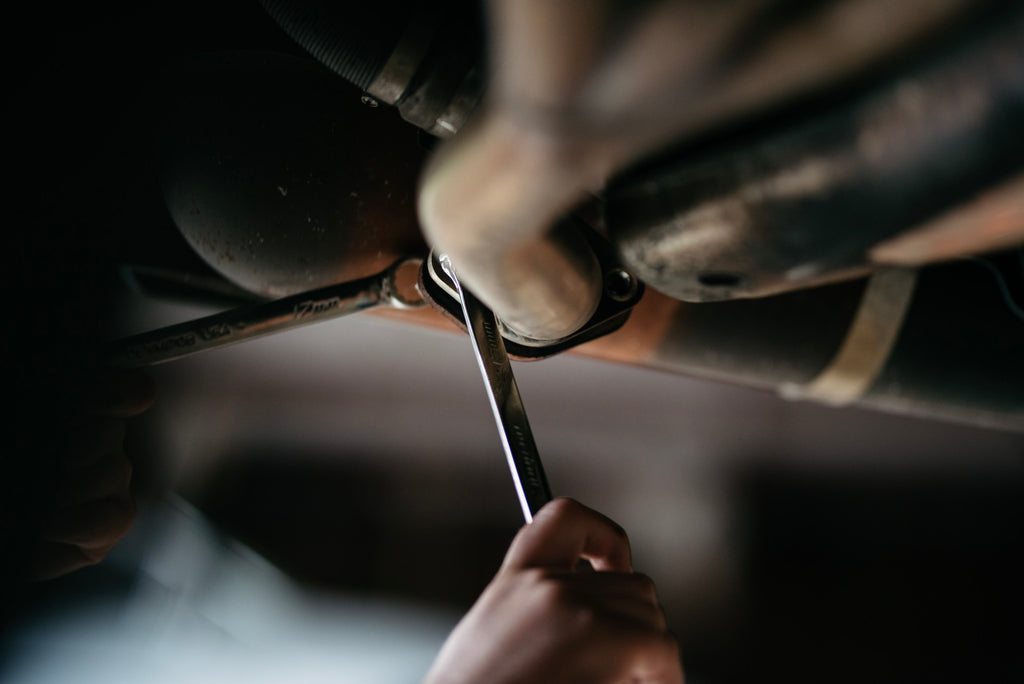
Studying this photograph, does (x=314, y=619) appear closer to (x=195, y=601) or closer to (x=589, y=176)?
(x=195, y=601)

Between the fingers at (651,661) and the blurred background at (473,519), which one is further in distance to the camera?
the blurred background at (473,519)

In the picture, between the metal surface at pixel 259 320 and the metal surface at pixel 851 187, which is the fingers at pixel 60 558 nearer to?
the metal surface at pixel 259 320

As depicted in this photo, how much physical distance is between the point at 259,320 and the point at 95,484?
0.85 feet

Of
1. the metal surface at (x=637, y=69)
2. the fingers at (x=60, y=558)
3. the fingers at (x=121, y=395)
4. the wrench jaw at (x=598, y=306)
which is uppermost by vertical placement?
the metal surface at (x=637, y=69)

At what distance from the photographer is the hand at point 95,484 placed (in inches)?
19.3

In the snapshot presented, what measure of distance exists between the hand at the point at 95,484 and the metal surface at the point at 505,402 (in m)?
0.33

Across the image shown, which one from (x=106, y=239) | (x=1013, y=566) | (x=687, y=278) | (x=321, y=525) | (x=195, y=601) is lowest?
(x=195, y=601)

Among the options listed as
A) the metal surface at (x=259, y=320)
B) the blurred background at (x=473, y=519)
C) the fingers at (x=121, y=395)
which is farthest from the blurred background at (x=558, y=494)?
the metal surface at (x=259, y=320)

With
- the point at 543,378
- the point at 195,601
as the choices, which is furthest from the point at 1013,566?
the point at 195,601

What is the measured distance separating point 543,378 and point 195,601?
85 cm

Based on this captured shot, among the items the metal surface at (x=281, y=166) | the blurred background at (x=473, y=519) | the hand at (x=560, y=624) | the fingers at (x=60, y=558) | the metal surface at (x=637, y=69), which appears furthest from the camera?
the blurred background at (x=473, y=519)

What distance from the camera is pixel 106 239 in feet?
1.43

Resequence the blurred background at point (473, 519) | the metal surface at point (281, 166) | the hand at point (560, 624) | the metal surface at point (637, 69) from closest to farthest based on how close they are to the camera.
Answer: the metal surface at point (637, 69) → the hand at point (560, 624) → the metal surface at point (281, 166) → the blurred background at point (473, 519)

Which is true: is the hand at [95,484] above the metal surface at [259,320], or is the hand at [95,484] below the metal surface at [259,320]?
below
